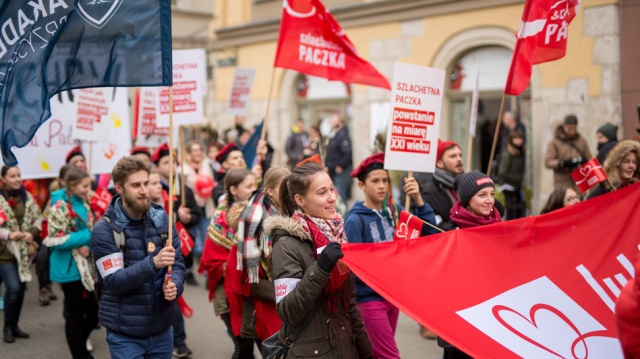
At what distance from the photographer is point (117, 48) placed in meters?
4.68

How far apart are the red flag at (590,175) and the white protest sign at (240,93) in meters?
7.53

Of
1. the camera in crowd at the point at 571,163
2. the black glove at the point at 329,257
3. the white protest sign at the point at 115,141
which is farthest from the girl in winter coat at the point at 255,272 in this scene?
the camera in crowd at the point at 571,163

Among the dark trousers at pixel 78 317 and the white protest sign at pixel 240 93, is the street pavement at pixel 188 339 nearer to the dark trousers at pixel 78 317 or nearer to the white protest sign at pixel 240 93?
the dark trousers at pixel 78 317

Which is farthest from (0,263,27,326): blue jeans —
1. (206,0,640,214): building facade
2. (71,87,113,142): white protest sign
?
(206,0,640,214): building facade

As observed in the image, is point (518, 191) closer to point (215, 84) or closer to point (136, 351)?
point (136, 351)

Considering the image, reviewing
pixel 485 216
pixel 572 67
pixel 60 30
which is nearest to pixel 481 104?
pixel 572 67

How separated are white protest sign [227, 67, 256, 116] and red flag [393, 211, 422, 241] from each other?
28.7ft

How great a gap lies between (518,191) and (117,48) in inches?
359

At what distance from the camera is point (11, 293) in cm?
741

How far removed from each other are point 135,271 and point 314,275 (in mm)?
1385

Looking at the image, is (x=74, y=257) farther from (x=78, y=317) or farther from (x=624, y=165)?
(x=624, y=165)

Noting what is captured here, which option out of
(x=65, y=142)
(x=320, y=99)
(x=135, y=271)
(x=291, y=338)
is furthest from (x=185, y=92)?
(x=320, y=99)

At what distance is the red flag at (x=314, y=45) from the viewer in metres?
7.52

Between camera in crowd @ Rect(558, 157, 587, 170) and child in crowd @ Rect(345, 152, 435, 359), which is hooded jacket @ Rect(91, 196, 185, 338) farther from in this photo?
camera in crowd @ Rect(558, 157, 587, 170)
